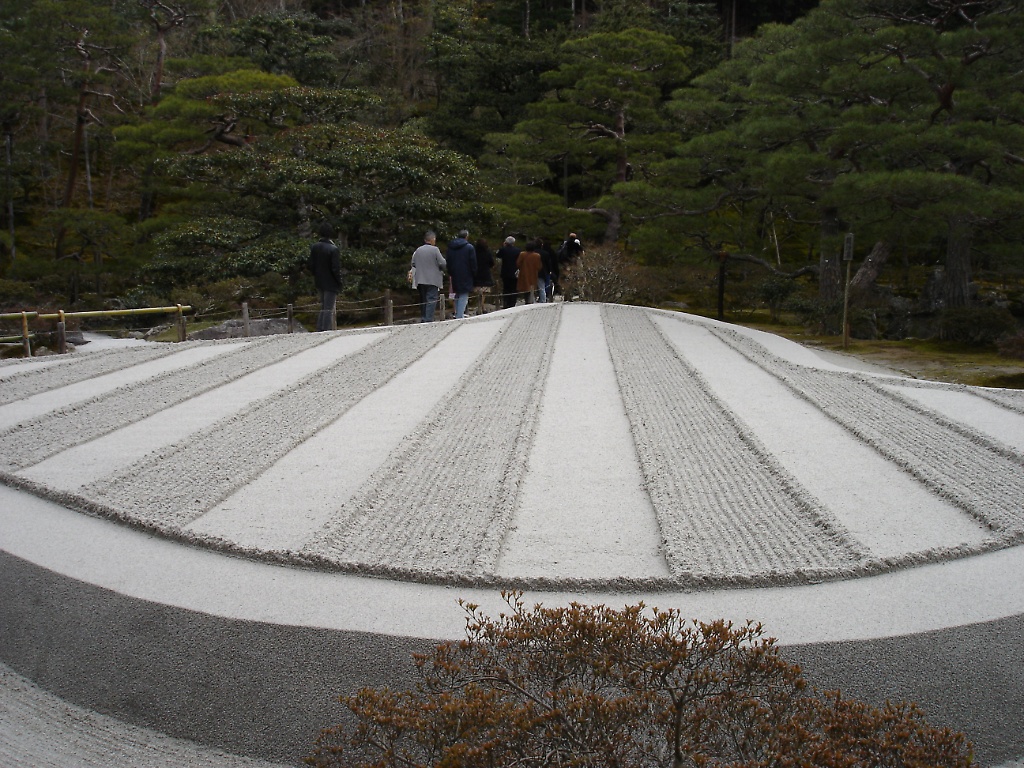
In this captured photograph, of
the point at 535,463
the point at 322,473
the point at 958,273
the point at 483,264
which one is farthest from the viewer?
the point at 958,273

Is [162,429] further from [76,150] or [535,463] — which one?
[76,150]

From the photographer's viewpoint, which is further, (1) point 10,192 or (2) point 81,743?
(1) point 10,192

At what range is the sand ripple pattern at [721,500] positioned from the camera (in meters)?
2.88

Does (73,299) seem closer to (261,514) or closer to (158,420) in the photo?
(158,420)

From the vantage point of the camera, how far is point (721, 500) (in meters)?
3.50

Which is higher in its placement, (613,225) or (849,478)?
(613,225)

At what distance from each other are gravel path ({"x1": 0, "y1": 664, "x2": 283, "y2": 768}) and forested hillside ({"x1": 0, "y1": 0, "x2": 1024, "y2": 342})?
9237 millimetres

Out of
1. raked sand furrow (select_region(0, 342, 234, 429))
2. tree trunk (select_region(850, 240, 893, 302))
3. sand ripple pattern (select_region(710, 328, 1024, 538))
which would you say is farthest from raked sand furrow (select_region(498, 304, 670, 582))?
tree trunk (select_region(850, 240, 893, 302))

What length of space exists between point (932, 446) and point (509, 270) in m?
7.83

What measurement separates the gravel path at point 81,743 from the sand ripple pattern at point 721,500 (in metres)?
1.56

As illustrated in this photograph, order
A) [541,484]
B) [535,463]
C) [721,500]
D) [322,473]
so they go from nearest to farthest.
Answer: [721,500] → [541,484] → [322,473] → [535,463]

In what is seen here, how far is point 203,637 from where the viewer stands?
2510 millimetres

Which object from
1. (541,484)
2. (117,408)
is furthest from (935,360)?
(117,408)

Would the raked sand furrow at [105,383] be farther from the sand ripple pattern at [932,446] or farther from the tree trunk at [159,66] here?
the tree trunk at [159,66]
